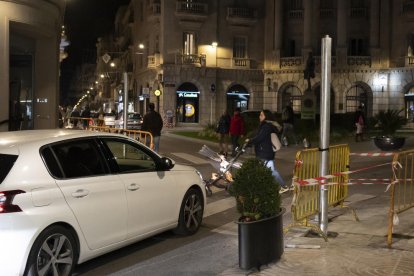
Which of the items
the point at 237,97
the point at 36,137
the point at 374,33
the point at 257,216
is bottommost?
the point at 257,216

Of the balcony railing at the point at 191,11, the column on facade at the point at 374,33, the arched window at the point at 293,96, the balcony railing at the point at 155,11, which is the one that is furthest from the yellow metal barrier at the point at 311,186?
the balcony railing at the point at 155,11

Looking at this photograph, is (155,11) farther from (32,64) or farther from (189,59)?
(32,64)

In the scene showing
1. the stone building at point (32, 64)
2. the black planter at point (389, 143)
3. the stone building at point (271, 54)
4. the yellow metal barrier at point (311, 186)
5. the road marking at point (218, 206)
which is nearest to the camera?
the yellow metal barrier at point (311, 186)

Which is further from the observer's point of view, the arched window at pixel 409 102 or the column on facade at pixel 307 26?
the column on facade at pixel 307 26

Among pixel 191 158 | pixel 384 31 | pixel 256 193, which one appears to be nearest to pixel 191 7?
pixel 384 31

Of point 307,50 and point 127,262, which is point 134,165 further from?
point 307,50

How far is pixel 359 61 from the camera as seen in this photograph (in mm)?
44688

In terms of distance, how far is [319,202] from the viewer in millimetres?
7852

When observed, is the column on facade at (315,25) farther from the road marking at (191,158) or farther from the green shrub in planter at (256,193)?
the green shrub in planter at (256,193)

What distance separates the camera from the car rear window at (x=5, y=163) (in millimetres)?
5570

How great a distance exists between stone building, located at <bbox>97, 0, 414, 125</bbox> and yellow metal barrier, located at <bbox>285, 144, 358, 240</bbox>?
36.3 metres

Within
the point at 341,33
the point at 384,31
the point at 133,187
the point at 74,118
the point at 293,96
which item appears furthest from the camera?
the point at 293,96

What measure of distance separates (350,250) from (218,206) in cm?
406

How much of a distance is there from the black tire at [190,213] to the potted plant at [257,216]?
1.84 meters
